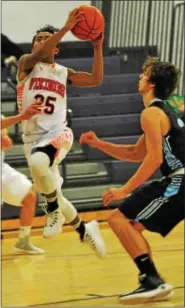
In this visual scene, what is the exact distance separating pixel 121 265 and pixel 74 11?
3.07 metres

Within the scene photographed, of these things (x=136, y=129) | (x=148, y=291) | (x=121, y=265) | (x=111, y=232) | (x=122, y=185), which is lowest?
(x=121, y=265)

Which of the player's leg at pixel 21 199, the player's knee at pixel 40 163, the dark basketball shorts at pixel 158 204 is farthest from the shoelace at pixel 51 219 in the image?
the dark basketball shorts at pixel 158 204

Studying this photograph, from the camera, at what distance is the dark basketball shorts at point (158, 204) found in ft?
12.7

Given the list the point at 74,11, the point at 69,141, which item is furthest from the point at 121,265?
the point at 74,11

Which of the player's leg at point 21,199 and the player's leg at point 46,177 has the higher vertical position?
the player's leg at point 46,177

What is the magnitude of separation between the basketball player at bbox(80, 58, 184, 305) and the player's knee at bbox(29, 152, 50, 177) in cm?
23

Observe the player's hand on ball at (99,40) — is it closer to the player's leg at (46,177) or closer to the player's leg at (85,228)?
the player's leg at (46,177)

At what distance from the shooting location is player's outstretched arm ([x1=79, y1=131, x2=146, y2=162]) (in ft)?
9.78

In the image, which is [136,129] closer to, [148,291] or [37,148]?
[37,148]

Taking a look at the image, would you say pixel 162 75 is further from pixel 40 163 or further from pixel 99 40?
pixel 40 163

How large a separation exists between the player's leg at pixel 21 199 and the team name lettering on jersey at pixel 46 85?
994 mm

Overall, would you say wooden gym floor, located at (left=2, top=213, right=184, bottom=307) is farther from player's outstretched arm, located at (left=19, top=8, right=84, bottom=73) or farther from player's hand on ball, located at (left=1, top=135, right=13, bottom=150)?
player's outstretched arm, located at (left=19, top=8, right=84, bottom=73)

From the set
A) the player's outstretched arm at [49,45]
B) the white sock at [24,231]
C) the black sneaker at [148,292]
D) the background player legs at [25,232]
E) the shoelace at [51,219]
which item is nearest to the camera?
the player's outstretched arm at [49,45]

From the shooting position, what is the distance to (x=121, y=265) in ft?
17.9
